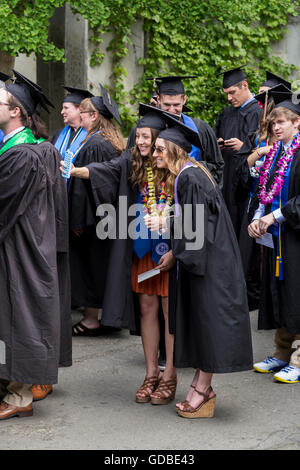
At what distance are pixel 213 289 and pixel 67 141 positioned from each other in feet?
9.84

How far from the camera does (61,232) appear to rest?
16.6 ft

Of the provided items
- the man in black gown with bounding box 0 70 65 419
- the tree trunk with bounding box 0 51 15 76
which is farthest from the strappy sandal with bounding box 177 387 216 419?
the tree trunk with bounding box 0 51 15 76

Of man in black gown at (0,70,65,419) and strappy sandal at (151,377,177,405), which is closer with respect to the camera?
man in black gown at (0,70,65,419)

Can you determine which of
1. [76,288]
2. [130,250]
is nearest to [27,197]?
[130,250]

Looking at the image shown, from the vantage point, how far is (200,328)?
15.4 feet

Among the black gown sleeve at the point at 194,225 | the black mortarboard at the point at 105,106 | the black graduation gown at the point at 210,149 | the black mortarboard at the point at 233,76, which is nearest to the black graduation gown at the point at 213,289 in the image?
the black gown sleeve at the point at 194,225

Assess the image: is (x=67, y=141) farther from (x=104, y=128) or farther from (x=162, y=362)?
(x=162, y=362)

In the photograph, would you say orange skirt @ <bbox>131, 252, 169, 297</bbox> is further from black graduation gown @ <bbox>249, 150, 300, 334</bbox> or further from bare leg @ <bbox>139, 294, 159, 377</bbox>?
black graduation gown @ <bbox>249, 150, 300, 334</bbox>

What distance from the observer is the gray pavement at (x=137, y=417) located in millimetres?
4418

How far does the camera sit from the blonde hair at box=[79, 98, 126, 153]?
673 cm

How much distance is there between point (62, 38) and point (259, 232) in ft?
17.3

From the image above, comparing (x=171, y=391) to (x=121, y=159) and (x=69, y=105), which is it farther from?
(x=69, y=105)

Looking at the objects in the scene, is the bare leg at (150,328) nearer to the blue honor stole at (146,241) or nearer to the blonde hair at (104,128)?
the blue honor stole at (146,241)

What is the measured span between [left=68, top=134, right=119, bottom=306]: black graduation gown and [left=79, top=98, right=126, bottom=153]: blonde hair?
0.15 feet
